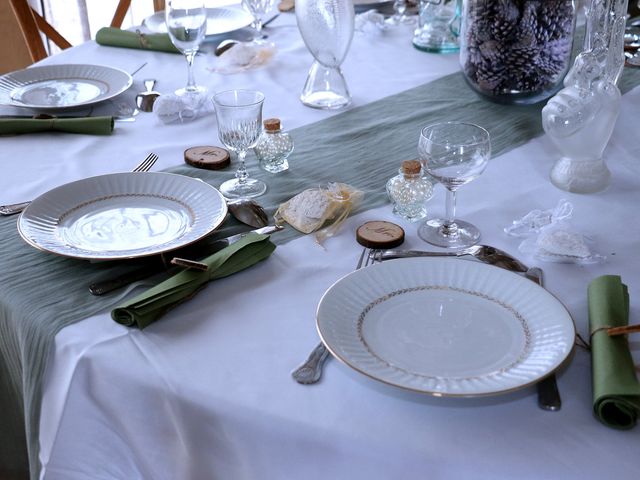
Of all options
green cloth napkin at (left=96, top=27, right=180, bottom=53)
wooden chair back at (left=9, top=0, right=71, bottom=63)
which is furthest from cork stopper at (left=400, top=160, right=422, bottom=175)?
wooden chair back at (left=9, top=0, right=71, bottom=63)

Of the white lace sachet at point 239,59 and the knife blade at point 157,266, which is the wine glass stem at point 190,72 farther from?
the knife blade at point 157,266

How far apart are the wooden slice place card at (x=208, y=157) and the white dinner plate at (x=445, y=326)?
406mm

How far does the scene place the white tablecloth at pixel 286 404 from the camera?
24.1 inches

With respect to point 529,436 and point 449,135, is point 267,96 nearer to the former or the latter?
point 449,135

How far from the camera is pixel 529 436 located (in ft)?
2.02

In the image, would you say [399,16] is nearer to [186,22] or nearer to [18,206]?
[186,22]

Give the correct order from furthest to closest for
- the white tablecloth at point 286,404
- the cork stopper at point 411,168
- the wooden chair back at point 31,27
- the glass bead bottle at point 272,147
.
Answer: the wooden chair back at point 31,27, the glass bead bottle at point 272,147, the cork stopper at point 411,168, the white tablecloth at point 286,404

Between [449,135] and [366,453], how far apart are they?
0.48m

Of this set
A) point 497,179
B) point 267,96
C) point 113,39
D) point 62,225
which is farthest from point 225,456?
point 113,39

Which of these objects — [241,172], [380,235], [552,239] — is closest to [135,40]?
[241,172]

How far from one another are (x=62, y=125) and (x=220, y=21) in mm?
643

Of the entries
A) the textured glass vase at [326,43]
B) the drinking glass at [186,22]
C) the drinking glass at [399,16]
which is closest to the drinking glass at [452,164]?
the textured glass vase at [326,43]

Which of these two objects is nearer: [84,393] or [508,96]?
[84,393]

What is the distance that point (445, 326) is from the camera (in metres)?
0.73
